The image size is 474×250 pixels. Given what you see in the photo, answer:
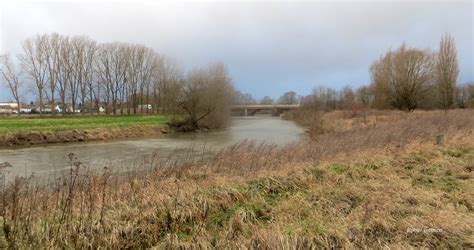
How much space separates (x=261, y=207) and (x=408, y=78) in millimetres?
40851

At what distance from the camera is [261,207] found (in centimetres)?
568

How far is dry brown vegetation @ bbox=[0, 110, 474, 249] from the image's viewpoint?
403 centimetres

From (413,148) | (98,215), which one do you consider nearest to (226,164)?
(98,215)

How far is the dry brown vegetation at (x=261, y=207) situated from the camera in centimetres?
403

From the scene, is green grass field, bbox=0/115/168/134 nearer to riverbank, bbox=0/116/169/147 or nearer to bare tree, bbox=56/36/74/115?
riverbank, bbox=0/116/169/147

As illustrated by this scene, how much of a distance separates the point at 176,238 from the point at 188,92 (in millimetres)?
34006

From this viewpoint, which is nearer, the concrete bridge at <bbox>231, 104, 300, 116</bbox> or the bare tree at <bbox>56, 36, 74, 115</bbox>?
the bare tree at <bbox>56, 36, 74, 115</bbox>

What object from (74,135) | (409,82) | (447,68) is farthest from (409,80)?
(74,135)

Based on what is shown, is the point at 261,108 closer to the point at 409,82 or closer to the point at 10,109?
the point at 409,82

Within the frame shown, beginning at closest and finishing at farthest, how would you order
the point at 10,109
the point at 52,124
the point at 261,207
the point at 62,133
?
1. the point at 261,207
2. the point at 62,133
3. the point at 52,124
4. the point at 10,109

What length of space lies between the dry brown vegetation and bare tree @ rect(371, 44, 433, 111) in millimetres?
34440

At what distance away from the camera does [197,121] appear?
1501 inches

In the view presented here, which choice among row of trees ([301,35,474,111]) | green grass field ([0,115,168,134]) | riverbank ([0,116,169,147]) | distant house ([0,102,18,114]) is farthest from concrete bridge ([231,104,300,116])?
riverbank ([0,116,169,147])

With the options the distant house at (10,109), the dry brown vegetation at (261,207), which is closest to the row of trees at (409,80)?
the dry brown vegetation at (261,207)
